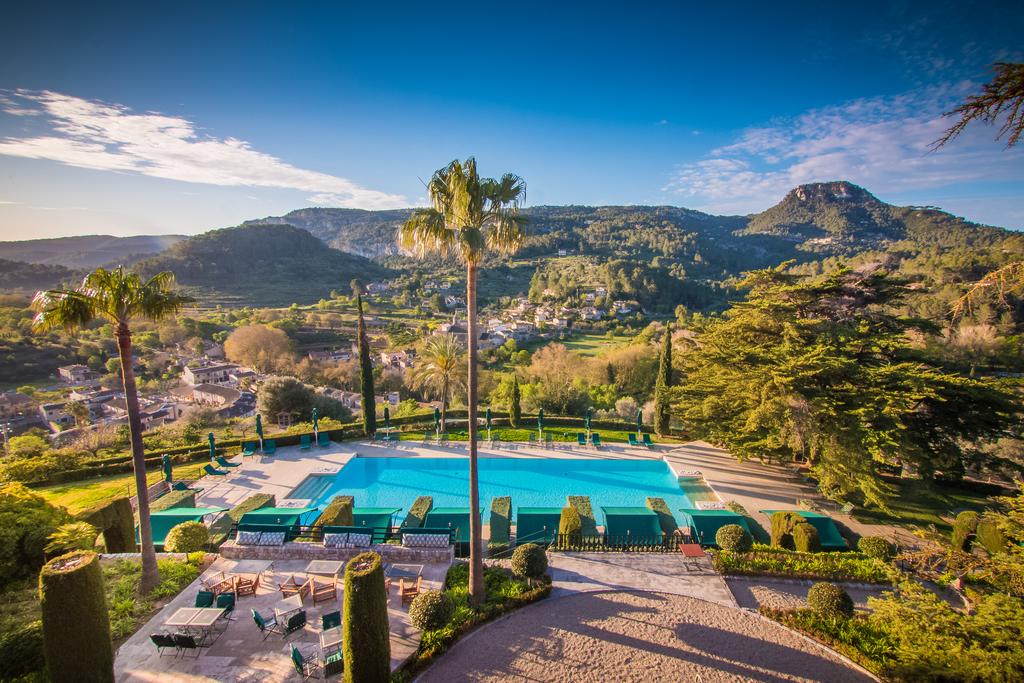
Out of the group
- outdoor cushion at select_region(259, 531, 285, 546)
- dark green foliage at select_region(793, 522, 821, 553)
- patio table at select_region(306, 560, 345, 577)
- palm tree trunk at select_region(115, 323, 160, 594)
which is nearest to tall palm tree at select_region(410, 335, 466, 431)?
outdoor cushion at select_region(259, 531, 285, 546)

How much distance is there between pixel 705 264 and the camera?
8475 cm

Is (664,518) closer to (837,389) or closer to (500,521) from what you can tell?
(500,521)

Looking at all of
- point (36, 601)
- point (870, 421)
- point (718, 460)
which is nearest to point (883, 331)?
point (870, 421)

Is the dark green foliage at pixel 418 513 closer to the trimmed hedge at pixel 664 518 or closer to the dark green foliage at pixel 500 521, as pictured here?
the dark green foliage at pixel 500 521

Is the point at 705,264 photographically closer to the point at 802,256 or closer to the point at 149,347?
the point at 802,256

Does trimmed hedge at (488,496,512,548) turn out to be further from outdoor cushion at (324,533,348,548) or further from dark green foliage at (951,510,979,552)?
dark green foliage at (951,510,979,552)

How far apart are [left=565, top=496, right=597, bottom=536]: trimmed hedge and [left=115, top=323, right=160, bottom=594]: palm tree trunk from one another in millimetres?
9146

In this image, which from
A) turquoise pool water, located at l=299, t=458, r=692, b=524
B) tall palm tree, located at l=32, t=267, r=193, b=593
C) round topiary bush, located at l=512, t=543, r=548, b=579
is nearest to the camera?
tall palm tree, located at l=32, t=267, r=193, b=593

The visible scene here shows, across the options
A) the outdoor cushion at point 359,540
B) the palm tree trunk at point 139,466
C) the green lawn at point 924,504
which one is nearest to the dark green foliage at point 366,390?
the outdoor cushion at point 359,540

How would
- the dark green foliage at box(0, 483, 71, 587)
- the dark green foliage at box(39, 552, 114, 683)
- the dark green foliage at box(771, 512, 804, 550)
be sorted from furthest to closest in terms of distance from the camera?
the dark green foliage at box(771, 512, 804, 550)
the dark green foliage at box(0, 483, 71, 587)
the dark green foliage at box(39, 552, 114, 683)

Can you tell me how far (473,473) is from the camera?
7.77 metres

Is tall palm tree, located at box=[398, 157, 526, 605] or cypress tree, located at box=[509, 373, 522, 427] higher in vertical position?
tall palm tree, located at box=[398, 157, 526, 605]

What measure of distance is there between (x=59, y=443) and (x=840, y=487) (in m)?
32.1

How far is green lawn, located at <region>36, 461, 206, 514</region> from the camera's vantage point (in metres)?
13.6
